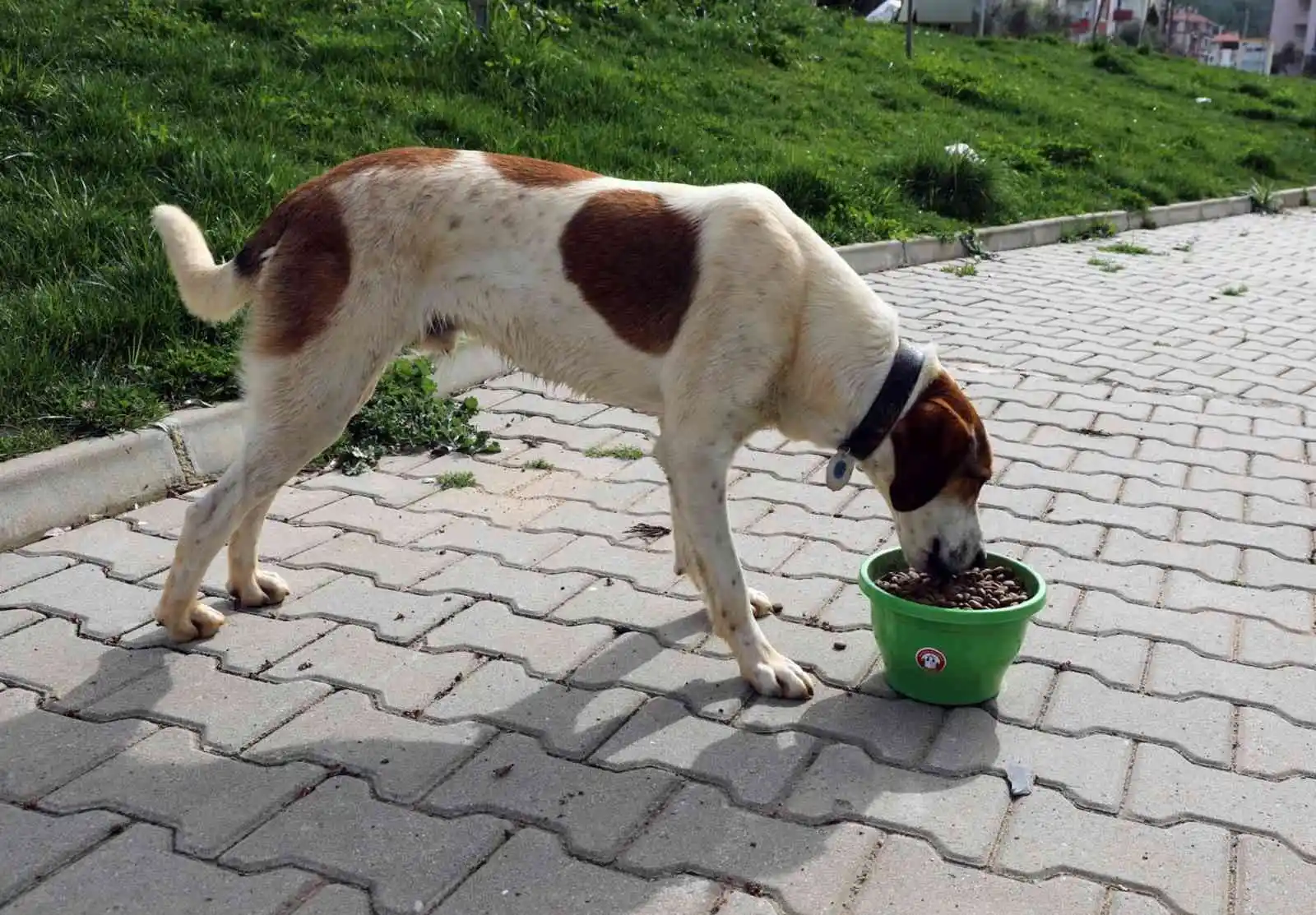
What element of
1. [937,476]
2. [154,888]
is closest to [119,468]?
[154,888]

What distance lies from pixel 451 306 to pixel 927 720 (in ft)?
5.67

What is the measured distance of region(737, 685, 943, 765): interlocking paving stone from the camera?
2.92 m

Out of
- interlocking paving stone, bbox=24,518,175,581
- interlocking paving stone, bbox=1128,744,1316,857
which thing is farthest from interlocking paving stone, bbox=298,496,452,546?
interlocking paving stone, bbox=1128,744,1316,857

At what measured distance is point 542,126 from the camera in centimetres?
841

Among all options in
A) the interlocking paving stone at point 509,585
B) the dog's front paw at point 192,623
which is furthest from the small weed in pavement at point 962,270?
the dog's front paw at point 192,623

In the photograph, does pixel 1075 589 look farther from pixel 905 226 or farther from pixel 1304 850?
pixel 905 226

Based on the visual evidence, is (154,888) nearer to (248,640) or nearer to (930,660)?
(248,640)

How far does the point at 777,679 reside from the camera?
313cm

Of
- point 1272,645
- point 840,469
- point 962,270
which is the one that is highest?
point 840,469

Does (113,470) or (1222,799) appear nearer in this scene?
(1222,799)

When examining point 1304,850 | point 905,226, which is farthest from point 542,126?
point 1304,850

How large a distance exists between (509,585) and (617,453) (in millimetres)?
1321

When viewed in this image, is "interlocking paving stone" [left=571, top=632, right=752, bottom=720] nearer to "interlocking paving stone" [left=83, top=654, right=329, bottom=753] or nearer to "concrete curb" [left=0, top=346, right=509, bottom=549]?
"interlocking paving stone" [left=83, top=654, right=329, bottom=753]

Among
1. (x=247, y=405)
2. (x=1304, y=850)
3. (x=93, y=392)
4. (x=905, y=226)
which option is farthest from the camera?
(x=905, y=226)
